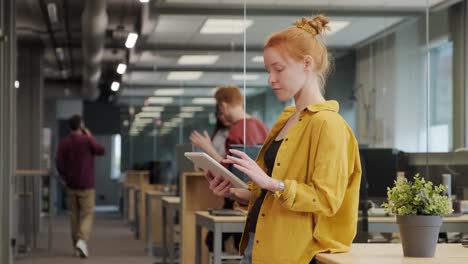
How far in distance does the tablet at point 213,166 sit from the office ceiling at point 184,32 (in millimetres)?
5169

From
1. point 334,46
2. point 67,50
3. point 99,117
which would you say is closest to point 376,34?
point 334,46

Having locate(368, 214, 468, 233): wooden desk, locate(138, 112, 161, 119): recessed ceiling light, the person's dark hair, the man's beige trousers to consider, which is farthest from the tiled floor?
locate(368, 214, 468, 233): wooden desk

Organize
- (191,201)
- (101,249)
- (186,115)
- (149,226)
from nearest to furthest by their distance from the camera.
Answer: (191,201), (149,226), (101,249), (186,115)

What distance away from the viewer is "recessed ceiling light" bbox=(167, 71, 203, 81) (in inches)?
483

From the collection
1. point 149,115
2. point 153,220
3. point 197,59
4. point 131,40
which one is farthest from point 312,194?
point 149,115

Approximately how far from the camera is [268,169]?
2893 millimetres

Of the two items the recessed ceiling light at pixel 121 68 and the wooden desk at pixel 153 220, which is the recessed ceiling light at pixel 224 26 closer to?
the wooden desk at pixel 153 220

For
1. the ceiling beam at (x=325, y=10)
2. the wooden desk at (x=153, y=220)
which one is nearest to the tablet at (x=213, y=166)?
the ceiling beam at (x=325, y=10)

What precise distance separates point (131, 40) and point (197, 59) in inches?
49.0

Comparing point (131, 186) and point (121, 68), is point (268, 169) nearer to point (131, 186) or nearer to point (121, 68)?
point (121, 68)

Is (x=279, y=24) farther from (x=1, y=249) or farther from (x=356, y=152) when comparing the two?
(x=356, y=152)

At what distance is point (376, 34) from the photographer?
8.55m

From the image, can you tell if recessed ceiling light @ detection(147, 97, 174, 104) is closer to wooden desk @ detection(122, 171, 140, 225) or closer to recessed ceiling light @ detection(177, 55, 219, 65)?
recessed ceiling light @ detection(177, 55, 219, 65)

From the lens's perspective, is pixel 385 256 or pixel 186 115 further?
pixel 186 115
